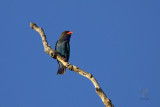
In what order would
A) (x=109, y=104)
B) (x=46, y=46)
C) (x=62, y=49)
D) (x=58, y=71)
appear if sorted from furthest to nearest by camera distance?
(x=62, y=49), (x=58, y=71), (x=46, y=46), (x=109, y=104)

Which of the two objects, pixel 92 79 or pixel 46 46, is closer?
pixel 92 79

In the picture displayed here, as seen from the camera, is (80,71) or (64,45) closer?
(80,71)

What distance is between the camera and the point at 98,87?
390 cm

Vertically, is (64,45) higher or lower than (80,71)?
higher

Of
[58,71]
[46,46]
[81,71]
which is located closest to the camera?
[81,71]

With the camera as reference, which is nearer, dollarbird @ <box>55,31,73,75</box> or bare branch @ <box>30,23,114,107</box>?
bare branch @ <box>30,23,114,107</box>

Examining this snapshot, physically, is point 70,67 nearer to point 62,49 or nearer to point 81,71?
point 81,71

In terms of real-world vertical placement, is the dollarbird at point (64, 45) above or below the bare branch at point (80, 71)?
above

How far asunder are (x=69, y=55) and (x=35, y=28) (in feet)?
11.3

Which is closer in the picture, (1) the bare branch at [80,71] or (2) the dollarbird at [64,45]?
(1) the bare branch at [80,71]

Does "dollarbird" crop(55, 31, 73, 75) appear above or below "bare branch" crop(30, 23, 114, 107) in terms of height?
above

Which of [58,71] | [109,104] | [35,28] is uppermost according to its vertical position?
[58,71]

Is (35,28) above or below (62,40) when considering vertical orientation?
below

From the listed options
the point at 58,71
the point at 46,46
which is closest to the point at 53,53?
the point at 46,46
